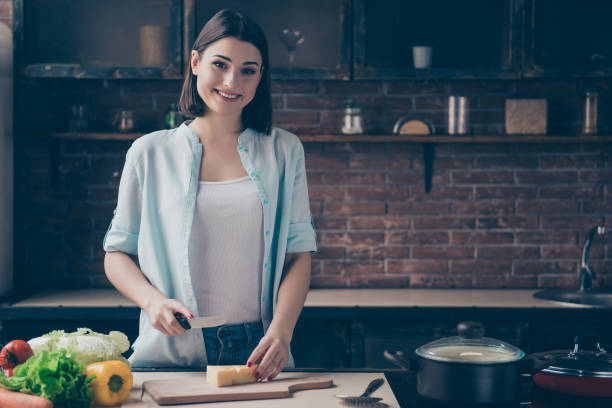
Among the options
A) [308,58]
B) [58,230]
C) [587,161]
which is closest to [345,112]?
[308,58]

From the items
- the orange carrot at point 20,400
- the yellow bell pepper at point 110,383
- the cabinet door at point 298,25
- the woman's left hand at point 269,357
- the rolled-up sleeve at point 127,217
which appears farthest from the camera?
the cabinet door at point 298,25

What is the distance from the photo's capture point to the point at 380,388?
1.37m

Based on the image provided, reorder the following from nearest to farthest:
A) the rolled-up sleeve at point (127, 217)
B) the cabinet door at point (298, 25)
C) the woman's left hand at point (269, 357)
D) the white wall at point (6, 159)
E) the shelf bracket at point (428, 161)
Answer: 1. the woman's left hand at point (269, 357)
2. the rolled-up sleeve at point (127, 217)
3. the white wall at point (6, 159)
4. the cabinet door at point (298, 25)
5. the shelf bracket at point (428, 161)

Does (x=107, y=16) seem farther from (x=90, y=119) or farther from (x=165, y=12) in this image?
(x=90, y=119)

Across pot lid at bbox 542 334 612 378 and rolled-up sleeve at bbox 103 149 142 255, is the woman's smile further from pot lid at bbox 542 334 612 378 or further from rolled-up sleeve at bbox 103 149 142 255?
pot lid at bbox 542 334 612 378

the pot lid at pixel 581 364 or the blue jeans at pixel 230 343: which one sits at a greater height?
the pot lid at pixel 581 364

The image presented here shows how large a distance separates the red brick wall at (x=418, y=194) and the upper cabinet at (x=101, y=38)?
19 centimetres

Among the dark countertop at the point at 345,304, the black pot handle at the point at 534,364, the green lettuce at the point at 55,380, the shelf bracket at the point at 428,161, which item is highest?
the shelf bracket at the point at 428,161

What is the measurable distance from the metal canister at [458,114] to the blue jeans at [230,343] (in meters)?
1.75

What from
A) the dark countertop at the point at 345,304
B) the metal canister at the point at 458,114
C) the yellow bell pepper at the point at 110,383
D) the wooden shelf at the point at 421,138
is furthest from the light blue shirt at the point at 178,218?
the metal canister at the point at 458,114

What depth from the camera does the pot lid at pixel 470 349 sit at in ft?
3.92

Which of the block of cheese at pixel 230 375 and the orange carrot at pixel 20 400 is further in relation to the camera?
the block of cheese at pixel 230 375

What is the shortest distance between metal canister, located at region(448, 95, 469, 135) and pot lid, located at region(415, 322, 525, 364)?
195 cm

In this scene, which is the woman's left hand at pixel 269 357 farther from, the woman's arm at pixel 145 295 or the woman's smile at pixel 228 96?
the woman's smile at pixel 228 96
